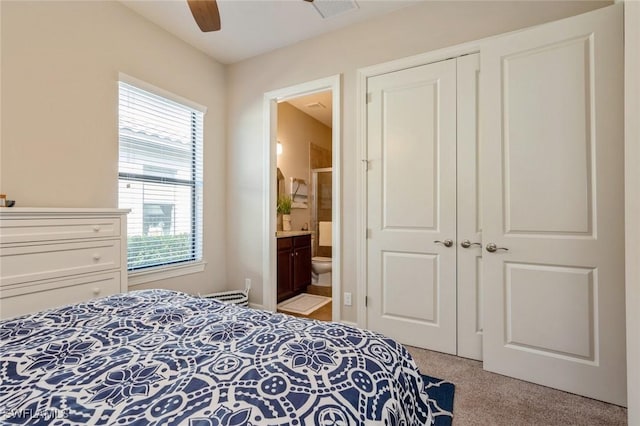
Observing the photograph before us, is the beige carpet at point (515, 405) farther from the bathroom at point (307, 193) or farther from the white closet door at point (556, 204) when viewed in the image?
the bathroom at point (307, 193)

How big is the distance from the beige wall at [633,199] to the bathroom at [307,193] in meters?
2.34

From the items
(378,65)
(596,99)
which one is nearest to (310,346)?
(596,99)

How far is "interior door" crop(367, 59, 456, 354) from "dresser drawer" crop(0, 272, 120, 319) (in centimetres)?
206

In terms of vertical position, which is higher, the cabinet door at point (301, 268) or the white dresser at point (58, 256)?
the white dresser at point (58, 256)

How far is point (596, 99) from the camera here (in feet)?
5.84

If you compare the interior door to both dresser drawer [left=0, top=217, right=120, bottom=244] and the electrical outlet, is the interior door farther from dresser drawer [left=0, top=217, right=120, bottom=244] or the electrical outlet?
dresser drawer [left=0, top=217, right=120, bottom=244]

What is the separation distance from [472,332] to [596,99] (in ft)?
5.66

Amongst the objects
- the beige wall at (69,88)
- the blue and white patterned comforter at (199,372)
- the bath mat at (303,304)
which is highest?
the beige wall at (69,88)

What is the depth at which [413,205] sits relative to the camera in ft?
8.11

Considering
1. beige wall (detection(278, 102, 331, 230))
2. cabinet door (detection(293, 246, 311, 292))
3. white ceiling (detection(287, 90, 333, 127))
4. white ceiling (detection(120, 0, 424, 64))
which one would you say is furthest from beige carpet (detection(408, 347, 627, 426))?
white ceiling (detection(287, 90, 333, 127))

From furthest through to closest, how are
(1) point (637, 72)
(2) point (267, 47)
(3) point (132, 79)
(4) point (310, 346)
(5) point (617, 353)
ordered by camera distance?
1. (2) point (267, 47)
2. (3) point (132, 79)
3. (5) point (617, 353)
4. (1) point (637, 72)
5. (4) point (310, 346)

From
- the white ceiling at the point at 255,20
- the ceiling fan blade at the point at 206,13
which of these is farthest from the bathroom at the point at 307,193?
the ceiling fan blade at the point at 206,13

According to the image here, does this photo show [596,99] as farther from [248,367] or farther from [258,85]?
[258,85]

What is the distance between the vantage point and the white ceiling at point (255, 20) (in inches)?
98.7
